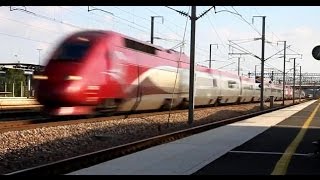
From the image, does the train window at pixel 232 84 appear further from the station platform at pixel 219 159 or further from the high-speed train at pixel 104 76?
the station platform at pixel 219 159

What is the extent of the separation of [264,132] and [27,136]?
8189mm

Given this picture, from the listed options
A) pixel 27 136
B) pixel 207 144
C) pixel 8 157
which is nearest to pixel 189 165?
pixel 207 144

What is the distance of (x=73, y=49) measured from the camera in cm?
2044

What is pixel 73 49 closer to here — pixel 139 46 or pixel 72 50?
pixel 72 50

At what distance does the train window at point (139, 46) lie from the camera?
2337 cm

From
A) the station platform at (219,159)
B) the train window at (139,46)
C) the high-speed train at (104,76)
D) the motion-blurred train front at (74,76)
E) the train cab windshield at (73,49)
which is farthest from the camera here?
the train window at (139,46)

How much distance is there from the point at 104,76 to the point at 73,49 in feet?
5.52

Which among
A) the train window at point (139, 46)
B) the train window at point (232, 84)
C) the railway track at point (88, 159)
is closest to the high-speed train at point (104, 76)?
the train window at point (139, 46)

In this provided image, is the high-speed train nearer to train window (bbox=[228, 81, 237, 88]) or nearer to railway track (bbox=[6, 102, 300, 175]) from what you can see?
railway track (bbox=[6, 102, 300, 175])

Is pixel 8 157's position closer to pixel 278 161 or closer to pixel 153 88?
pixel 278 161

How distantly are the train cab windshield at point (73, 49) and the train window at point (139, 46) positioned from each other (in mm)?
2893

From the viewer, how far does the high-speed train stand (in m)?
19.4

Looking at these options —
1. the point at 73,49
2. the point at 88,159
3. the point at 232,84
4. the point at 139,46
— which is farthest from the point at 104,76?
the point at 232,84
